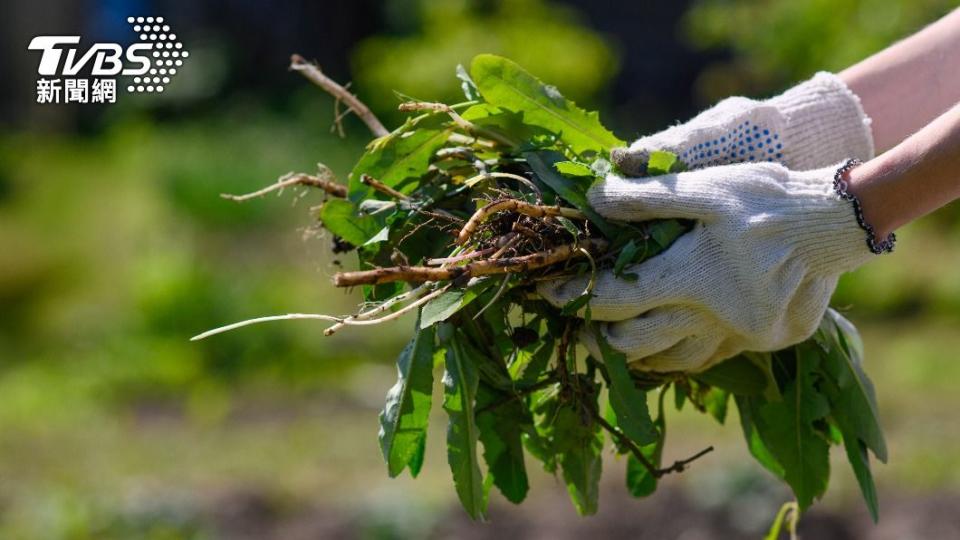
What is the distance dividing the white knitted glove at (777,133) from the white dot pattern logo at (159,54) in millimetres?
7941

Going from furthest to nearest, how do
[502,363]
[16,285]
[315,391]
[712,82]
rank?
[712,82] < [16,285] < [315,391] < [502,363]

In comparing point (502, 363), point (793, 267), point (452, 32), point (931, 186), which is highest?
point (931, 186)

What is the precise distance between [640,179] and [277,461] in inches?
133

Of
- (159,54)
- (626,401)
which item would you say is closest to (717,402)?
(626,401)

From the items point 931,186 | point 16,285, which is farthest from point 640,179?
point 16,285

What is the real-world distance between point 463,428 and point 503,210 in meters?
0.38

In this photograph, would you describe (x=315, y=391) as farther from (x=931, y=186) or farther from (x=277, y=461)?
(x=931, y=186)

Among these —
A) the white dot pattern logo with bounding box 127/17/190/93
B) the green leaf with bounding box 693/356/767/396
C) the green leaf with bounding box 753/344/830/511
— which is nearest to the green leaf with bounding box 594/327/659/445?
the green leaf with bounding box 693/356/767/396

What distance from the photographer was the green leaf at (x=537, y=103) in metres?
2.41

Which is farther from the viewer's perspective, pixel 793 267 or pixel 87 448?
pixel 87 448

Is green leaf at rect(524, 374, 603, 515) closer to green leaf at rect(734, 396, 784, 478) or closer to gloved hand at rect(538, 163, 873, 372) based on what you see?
gloved hand at rect(538, 163, 873, 372)

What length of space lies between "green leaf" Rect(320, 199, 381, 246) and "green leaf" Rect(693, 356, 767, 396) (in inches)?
27.0

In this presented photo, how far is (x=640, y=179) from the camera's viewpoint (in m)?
2.30

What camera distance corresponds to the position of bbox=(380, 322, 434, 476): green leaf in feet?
7.45
